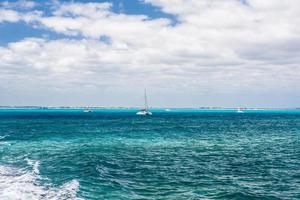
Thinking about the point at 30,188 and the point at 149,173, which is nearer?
the point at 30,188

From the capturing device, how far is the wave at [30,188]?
89.6 ft

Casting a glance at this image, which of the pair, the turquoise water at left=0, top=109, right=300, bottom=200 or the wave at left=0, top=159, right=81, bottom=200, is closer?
the wave at left=0, top=159, right=81, bottom=200

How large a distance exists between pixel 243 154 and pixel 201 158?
8.39m

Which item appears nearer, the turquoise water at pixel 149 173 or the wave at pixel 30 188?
the wave at pixel 30 188

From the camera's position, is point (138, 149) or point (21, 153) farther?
point (138, 149)

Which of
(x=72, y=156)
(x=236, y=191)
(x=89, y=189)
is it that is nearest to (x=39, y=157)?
(x=72, y=156)

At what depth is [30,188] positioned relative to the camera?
29.9 m

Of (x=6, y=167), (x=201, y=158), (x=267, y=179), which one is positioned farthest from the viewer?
(x=201, y=158)

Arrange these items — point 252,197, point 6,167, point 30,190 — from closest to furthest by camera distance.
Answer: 1. point 252,197
2. point 30,190
3. point 6,167

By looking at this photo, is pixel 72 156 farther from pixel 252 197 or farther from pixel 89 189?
pixel 252 197

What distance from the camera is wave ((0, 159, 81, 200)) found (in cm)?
2730

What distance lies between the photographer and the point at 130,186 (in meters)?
30.9

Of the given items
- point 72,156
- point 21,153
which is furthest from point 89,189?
point 21,153

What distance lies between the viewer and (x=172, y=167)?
4022 cm
